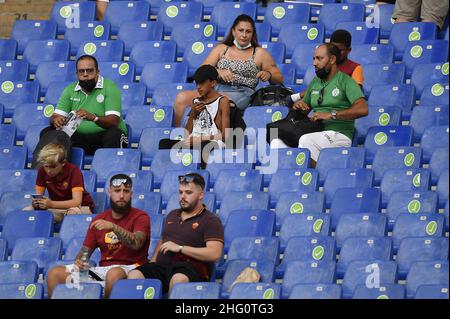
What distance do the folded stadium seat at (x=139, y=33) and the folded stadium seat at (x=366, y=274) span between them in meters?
4.40

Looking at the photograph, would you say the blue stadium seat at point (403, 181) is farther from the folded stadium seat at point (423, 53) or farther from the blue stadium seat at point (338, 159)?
the folded stadium seat at point (423, 53)

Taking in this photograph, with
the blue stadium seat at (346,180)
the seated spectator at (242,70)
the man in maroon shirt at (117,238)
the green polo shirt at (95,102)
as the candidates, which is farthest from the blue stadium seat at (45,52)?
the man in maroon shirt at (117,238)

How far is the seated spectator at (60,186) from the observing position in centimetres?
1116

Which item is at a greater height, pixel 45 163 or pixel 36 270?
pixel 45 163

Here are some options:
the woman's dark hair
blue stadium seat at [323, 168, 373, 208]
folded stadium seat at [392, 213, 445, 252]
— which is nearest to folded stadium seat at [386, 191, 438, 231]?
folded stadium seat at [392, 213, 445, 252]

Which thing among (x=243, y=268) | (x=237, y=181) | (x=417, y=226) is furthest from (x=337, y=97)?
(x=243, y=268)

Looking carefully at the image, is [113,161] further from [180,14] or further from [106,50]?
[180,14]

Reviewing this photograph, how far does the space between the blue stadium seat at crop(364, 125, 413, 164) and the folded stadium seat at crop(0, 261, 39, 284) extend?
9.31 ft

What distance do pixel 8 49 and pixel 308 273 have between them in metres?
4.97

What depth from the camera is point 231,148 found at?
1179 cm
